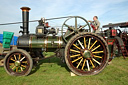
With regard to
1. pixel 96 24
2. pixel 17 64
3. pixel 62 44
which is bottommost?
pixel 17 64

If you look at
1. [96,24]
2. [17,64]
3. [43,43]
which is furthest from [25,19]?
[96,24]

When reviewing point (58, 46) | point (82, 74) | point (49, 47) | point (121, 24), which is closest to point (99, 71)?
point (82, 74)

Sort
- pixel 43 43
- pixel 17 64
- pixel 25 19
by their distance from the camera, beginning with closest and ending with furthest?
1. pixel 17 64
2. pixel 43 43
3. pixel 25 19

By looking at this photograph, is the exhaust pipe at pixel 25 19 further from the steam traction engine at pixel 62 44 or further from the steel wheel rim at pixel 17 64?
the steel wheel rim at pixel 17 64

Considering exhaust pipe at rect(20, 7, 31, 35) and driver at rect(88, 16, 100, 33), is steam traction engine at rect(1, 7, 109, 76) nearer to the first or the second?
exhaust pipe at rect(20, 7, 31, 35)

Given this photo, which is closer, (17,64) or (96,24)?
(17,64)

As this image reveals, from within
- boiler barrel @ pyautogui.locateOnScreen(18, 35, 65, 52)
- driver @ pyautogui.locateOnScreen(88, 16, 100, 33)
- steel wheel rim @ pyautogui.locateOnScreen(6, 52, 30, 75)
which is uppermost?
driver @ pyautogui.locateOnScreen(88, 16, 100, 33)

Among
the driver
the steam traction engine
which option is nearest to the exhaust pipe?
the steam traction engine

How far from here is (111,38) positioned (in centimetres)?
769

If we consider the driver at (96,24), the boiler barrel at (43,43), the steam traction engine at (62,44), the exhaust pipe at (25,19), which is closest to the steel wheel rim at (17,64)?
the steam traction engine at (62,44)

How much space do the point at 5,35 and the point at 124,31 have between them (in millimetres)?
10563

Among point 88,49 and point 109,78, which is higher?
point 88,49

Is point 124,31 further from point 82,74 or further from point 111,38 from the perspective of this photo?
point 82,74

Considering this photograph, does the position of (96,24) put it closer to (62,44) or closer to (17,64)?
(62,44)
